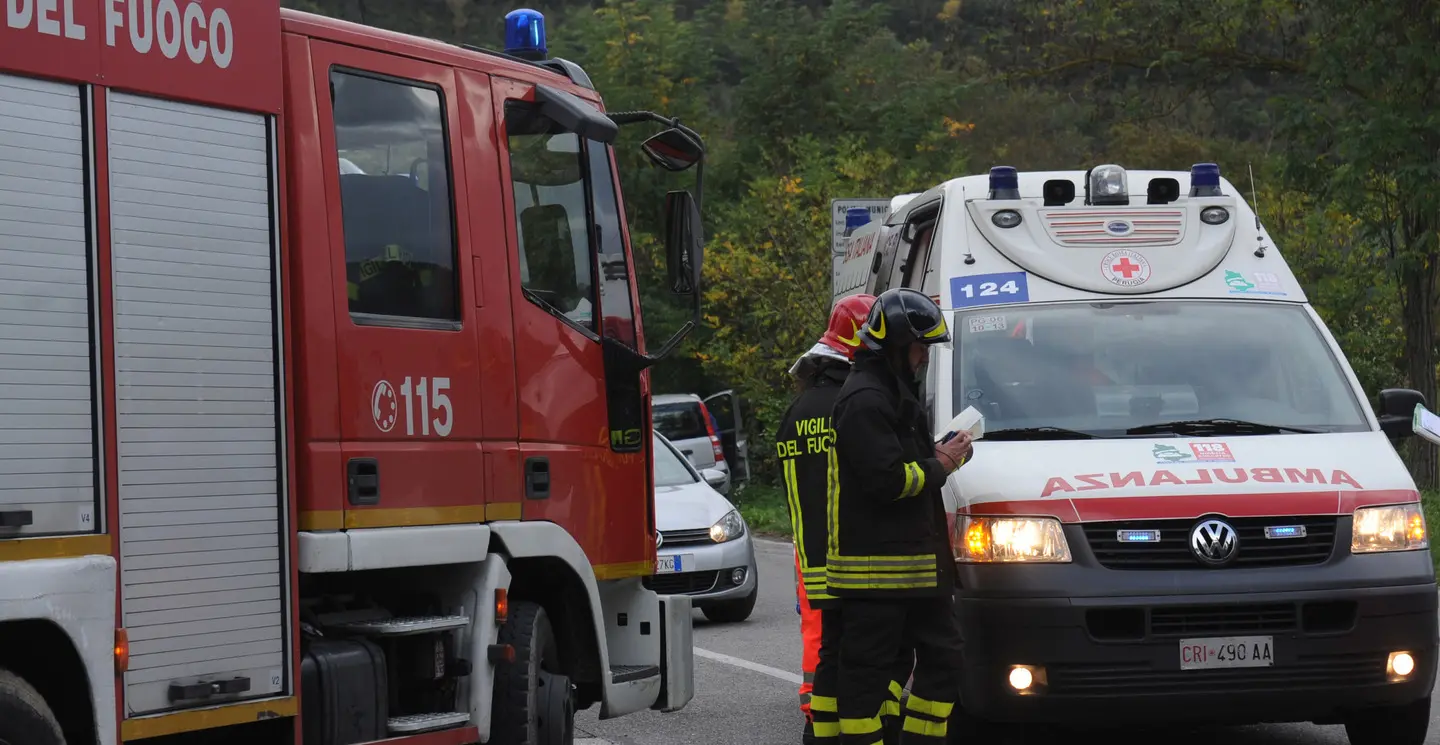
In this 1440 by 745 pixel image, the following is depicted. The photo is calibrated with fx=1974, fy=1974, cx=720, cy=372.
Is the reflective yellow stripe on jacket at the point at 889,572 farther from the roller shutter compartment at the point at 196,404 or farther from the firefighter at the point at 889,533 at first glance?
the roller shutter compartment at the point at 196,404

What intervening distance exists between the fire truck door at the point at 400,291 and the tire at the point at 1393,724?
3792 mm

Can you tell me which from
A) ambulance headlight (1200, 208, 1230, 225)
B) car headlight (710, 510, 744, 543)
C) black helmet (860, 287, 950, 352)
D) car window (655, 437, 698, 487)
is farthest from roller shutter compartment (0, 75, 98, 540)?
car window (655, 437, 698, 487)

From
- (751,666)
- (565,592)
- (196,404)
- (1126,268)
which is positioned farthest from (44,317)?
(751,666)

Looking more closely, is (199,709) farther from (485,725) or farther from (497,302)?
(497,302)

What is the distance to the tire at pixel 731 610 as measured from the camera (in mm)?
13734

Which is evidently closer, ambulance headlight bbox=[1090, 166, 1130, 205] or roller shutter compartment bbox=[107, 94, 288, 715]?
roller shutter compartment bbox=[107, 94, 288, 715]

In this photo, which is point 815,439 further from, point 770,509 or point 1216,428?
point 770,509

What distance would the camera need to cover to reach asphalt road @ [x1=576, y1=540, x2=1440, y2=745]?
881 centimetres

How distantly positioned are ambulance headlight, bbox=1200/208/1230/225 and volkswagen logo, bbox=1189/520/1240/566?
2.08 m

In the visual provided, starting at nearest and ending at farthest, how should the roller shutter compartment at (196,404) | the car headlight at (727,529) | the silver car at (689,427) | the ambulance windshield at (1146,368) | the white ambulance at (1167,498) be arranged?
1. the roller shutter compartment at (196,404)
2. the white ambulance at (1167,498)
3. the ambulance windshield at (1146,368)
4. the car headlight at (727,529)
5. the silver car at (689,427)

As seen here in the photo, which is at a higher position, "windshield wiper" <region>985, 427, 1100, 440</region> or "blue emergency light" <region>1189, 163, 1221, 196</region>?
"blue emergency light" <region>1189, 163, 1221, 196</region>

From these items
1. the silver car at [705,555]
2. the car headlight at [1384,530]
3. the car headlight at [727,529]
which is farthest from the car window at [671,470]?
the car headlight at [1384,530]

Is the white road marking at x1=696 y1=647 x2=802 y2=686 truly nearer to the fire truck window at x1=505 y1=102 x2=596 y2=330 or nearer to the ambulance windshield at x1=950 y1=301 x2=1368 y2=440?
the ambulance windshield at x1=950 y1=301 x2=1368 y2=440

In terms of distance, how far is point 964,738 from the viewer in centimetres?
862
